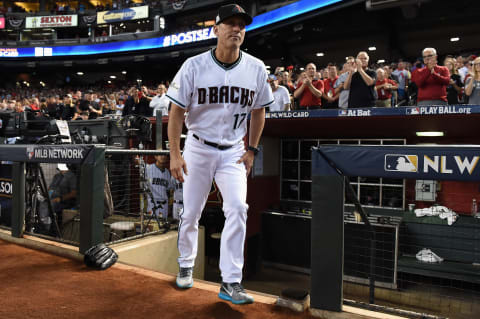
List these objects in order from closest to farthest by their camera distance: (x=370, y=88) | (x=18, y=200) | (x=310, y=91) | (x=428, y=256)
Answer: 1. (x=18, y=200)
2. (x=370, y=88)
3. (x=428, y=256)
4. (x=310, y=91)

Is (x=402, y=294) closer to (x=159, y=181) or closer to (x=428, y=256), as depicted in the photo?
(x=428, y=256)

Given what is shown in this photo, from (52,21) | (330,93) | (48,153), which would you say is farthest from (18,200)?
(52,21)

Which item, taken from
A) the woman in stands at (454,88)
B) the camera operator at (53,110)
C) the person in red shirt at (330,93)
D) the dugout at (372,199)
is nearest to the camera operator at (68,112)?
the camera operator at (53,110)

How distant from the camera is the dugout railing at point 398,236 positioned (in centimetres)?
182

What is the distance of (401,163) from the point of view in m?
1.82

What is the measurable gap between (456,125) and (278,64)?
1533 cm

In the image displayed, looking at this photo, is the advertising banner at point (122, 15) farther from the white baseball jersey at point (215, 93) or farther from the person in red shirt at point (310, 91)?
the white baseball jersey at point (215, 93)

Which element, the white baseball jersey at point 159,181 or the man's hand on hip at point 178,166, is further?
the white baseball jersey at point 159,181

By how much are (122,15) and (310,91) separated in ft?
83.2

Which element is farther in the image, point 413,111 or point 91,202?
point 413,111

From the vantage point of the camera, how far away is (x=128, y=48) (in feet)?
82.6

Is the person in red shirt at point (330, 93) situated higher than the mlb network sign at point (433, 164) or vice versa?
the person in red shirt at point (330, 93)

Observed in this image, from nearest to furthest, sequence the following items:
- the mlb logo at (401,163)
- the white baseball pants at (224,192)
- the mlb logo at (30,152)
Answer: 1. the mlb logo at (401,163)
2. the white baseball pants at (224,192)
3. the mlb logo at (30,152)

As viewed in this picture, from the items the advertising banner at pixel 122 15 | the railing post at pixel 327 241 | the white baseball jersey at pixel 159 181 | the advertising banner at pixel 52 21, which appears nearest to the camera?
the railing post at pixel 327 241
